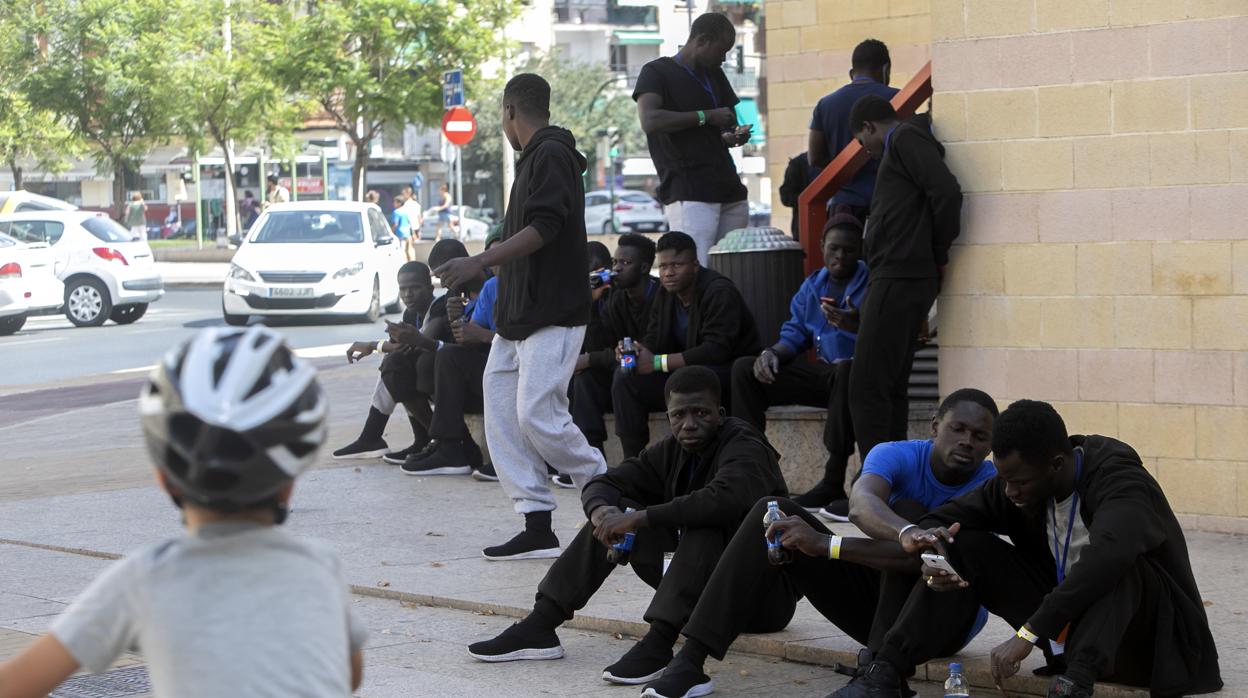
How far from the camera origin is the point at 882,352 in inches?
313

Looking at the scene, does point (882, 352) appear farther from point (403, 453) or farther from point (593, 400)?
point (403, 453)

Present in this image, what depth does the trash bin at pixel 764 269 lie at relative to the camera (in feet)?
31.5

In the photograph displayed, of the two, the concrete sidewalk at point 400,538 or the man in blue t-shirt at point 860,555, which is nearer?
the man in blue t-shirt at point 860,555

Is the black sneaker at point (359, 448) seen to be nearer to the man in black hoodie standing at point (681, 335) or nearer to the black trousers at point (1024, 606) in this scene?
the man in black hoodie standing at point (681, 335)

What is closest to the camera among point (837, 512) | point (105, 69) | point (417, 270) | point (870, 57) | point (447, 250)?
point (837, 512)

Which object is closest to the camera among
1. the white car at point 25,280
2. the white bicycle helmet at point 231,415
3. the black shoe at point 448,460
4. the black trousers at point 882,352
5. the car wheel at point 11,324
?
the white bicycle helmet at point 231,415

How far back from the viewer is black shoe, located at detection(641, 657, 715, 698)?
17.5 feet

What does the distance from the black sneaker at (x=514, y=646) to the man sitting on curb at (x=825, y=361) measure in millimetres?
2621

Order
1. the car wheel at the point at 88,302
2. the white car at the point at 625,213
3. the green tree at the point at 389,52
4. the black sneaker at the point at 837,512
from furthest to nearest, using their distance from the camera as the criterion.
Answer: the white car at the point at 625,213 → the green tree at the point at 389,52 → the car wheel at the point at 88,302 → the black sneaker at the point at 837,512

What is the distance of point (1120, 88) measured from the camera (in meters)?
7.81

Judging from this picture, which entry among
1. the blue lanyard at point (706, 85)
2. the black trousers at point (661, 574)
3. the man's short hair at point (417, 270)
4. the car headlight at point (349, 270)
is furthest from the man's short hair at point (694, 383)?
the car headlight at point (349, 270)

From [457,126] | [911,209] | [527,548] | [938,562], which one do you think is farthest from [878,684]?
[457,126]

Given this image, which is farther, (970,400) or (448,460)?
(448,460)

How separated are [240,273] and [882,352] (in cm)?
1488
